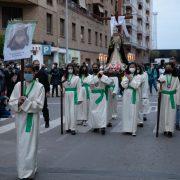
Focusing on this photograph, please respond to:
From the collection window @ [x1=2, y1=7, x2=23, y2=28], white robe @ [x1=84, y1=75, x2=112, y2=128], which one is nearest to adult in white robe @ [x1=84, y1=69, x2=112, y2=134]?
white robe @ [x1=84, y1=75, x2=112, y2=128]

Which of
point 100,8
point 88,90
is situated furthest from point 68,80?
point 100,8

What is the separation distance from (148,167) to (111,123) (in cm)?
622

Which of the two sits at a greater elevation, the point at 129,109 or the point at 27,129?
the point at 27,129

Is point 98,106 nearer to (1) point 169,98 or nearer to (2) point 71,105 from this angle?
(2) point 71,105

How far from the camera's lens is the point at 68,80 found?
41.6 feet

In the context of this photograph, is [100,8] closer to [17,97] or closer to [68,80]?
[68,80]

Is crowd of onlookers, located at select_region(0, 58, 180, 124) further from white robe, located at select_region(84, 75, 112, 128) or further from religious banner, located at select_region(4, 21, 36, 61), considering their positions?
religious banner, located at select_region(4, 21, 36, 61)

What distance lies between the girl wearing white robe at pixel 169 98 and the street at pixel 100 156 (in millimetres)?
386

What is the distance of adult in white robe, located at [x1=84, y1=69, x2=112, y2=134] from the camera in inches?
501

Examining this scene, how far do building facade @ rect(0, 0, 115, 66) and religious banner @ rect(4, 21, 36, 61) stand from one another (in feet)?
73.9

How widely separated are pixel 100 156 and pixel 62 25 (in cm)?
3362

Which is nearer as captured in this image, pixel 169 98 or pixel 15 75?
pixel 169 98

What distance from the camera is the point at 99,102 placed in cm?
1277

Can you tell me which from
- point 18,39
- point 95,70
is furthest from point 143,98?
point 18,39
